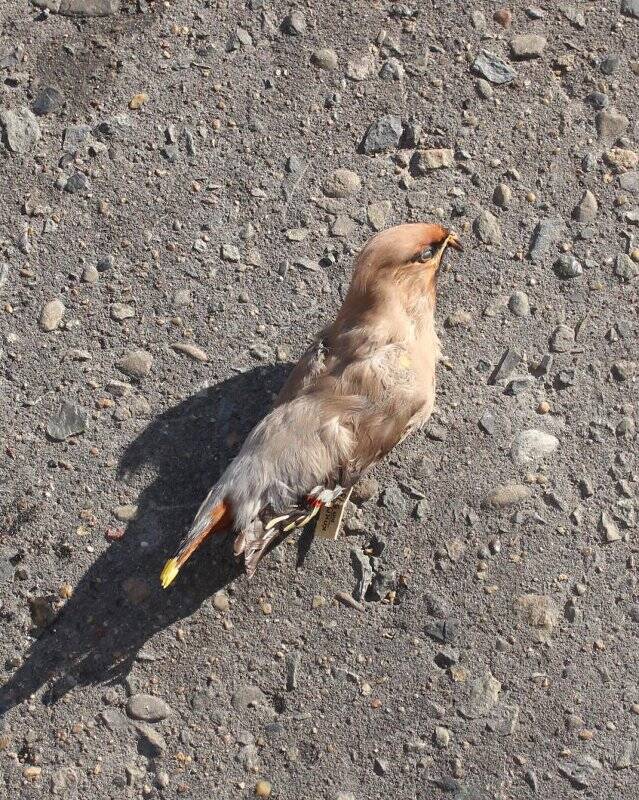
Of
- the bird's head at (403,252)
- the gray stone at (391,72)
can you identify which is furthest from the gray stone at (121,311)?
the gray stone at (391,72)

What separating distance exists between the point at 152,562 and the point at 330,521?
82 centimetres

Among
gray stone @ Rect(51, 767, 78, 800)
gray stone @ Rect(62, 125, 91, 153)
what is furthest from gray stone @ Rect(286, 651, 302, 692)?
gray stone @ Rect(62, 125, 91, 153)

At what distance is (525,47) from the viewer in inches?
197

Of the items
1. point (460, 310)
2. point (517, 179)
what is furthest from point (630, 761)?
point (517, 179)

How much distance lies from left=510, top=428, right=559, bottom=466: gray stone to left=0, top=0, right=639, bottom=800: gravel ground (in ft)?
0.05

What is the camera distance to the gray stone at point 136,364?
4691 millimetres

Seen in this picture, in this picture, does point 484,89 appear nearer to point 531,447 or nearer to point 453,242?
point 453,242

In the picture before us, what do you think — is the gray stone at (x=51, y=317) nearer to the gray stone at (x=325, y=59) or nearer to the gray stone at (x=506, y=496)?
the gray stone at (x=325, y=59)

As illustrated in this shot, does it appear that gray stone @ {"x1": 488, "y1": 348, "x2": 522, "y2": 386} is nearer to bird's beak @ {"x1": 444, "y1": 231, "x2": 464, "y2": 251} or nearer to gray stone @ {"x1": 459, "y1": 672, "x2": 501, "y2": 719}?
bird's beak @ {"x1": 444, "y1": 231, "x2": 464, "y2": 251}

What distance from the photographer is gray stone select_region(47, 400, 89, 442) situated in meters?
4.64

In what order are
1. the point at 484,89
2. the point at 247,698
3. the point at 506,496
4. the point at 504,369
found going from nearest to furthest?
1. the point at 247,698
2. the point at 506,496
3. the point at 504,369
4. the point at 484,89

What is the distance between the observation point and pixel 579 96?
16.3 ft

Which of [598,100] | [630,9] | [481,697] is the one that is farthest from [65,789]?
[630,9]

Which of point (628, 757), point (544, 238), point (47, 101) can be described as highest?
point (47, 101)
